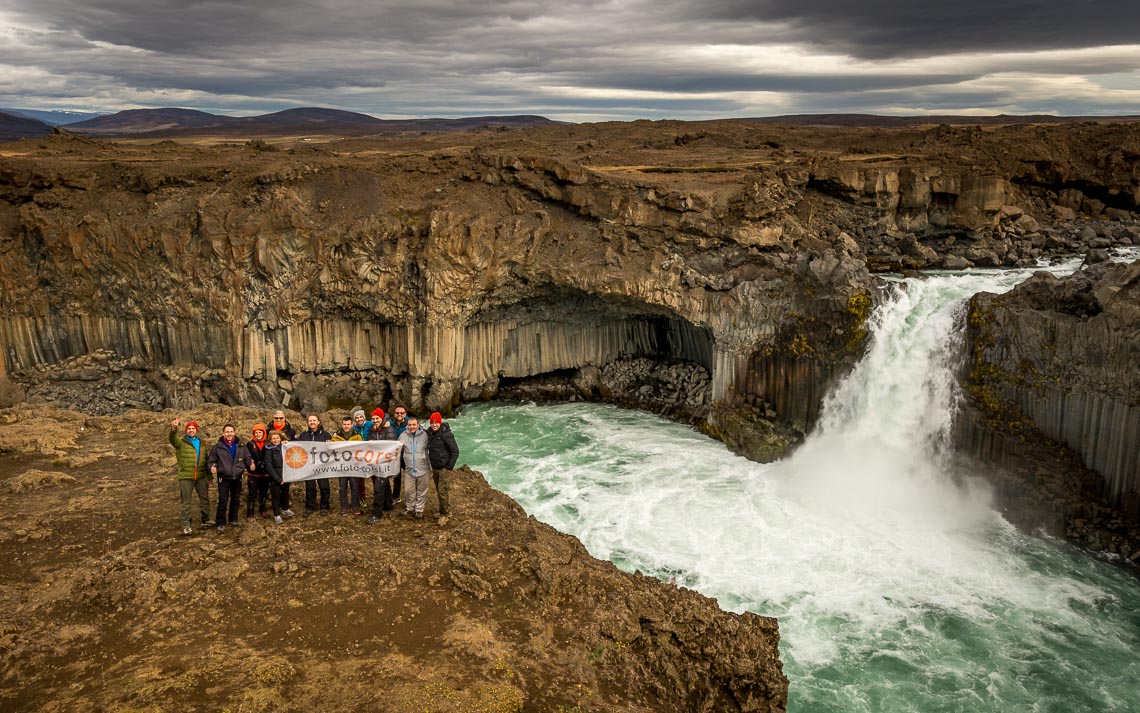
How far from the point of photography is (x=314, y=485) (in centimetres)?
1445

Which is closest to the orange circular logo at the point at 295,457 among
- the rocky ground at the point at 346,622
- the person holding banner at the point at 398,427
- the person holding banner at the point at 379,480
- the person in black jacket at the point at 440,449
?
the rocky ground at the point at 346,622

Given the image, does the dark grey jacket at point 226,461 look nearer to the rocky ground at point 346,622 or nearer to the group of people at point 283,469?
the group of people at point 283,469

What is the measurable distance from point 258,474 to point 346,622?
4095 mm

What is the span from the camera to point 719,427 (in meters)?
26.7

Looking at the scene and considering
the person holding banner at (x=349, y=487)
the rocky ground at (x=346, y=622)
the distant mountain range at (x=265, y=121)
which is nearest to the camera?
the rocky ground at (x=346, y=622)

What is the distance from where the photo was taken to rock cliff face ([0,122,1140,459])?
27406mm

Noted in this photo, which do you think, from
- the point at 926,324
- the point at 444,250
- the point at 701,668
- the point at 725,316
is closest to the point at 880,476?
the point at 926,324

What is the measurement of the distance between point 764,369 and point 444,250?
12197 millimetres

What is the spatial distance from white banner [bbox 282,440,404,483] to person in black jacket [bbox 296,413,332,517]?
0.16 metres

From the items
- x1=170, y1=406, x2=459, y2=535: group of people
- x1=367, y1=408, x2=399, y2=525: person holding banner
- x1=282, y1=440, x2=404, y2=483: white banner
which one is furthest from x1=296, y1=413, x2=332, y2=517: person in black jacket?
x1=367, y1=408, x2=399, y2=525: person holding banner

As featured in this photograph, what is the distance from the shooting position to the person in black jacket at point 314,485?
14.2m

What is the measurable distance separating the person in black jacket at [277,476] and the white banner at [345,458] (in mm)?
315

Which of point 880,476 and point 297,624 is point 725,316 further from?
point 297,624

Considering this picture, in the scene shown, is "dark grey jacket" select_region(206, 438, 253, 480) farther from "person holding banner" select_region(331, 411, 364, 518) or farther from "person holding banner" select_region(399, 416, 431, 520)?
"person holding banner" select_region(399, 416, 431, 520)
